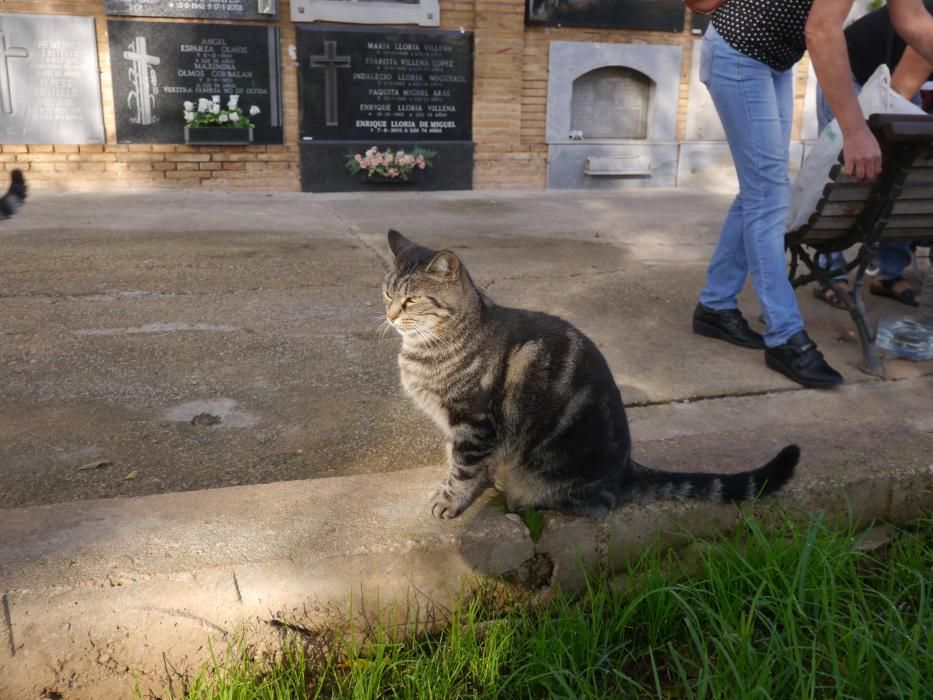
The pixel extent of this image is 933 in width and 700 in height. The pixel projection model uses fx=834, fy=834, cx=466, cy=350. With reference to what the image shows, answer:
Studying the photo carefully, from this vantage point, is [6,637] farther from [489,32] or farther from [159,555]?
[489,32]

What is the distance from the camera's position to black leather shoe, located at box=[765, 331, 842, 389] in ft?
12.4

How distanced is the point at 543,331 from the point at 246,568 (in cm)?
116

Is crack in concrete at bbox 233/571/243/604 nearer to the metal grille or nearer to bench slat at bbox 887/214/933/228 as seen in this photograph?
bench slat at bbox 887/214/933/228

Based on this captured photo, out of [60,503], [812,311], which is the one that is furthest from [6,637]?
[812,311]

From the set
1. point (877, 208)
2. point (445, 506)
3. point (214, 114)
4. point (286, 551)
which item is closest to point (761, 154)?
point (877, 208)

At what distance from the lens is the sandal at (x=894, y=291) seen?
509 centimetres

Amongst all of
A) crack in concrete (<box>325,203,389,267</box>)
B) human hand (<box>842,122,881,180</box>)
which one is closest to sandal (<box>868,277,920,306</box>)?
human hand (<box>842,122,881,180</box>)

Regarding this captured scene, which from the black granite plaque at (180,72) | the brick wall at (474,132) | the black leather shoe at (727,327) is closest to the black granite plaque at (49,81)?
the brick wall at (474,132)

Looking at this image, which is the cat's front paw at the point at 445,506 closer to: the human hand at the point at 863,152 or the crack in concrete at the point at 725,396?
the crack in concrete at the point at 725,396

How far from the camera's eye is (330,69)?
9336 mm

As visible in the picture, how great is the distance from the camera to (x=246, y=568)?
2240 millimetres

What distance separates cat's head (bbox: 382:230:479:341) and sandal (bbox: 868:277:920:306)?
3.53 m

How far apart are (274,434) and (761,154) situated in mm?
2493

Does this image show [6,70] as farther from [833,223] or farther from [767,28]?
[833,223]
